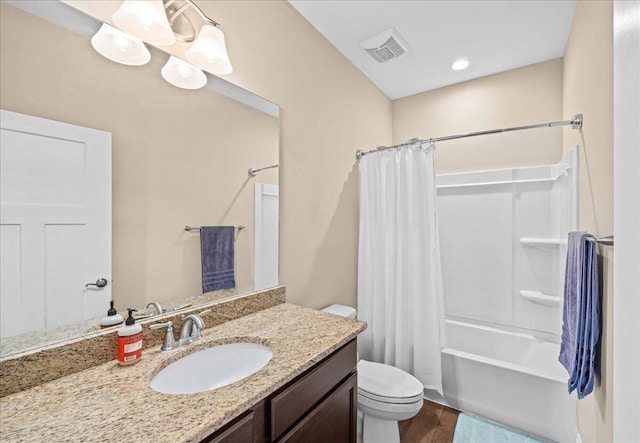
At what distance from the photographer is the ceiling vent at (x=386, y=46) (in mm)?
1981

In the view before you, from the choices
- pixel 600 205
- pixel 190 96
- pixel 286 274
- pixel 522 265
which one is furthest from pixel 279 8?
pixel 522 265

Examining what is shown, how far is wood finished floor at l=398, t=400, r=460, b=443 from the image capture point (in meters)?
1.75

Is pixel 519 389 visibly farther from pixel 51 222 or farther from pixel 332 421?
pixel 51 222

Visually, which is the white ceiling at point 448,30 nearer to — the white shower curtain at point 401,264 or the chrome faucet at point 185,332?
the white shower curtain at point 401,264

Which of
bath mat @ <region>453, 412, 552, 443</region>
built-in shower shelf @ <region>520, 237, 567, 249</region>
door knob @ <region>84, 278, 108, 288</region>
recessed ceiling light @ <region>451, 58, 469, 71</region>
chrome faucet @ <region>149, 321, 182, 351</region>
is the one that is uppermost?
recessed ceiling light @ <region>451, 58, 469, 71</region>

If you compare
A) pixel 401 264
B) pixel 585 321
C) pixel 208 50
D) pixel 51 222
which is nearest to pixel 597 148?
pixel 585 321

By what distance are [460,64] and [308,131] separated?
1495mm

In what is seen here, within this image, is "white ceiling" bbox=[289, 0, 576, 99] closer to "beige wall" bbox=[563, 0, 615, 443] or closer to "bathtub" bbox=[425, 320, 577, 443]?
Result: "beige wall" bbox=[563, 0, 615, 443]

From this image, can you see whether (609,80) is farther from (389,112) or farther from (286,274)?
(389,112)

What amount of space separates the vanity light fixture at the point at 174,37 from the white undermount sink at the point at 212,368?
110 centimetres

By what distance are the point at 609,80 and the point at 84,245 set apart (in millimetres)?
2034

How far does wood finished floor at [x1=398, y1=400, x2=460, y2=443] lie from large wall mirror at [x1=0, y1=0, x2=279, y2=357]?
4.46 feet

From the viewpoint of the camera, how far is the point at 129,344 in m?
0.91

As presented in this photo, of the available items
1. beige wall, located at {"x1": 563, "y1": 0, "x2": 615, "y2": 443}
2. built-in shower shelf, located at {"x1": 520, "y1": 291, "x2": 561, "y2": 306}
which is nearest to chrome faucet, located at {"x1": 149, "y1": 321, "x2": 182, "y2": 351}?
beige wall, located at {"x1": 563, "y1": 0, "x2": 615, "y2": 443}
